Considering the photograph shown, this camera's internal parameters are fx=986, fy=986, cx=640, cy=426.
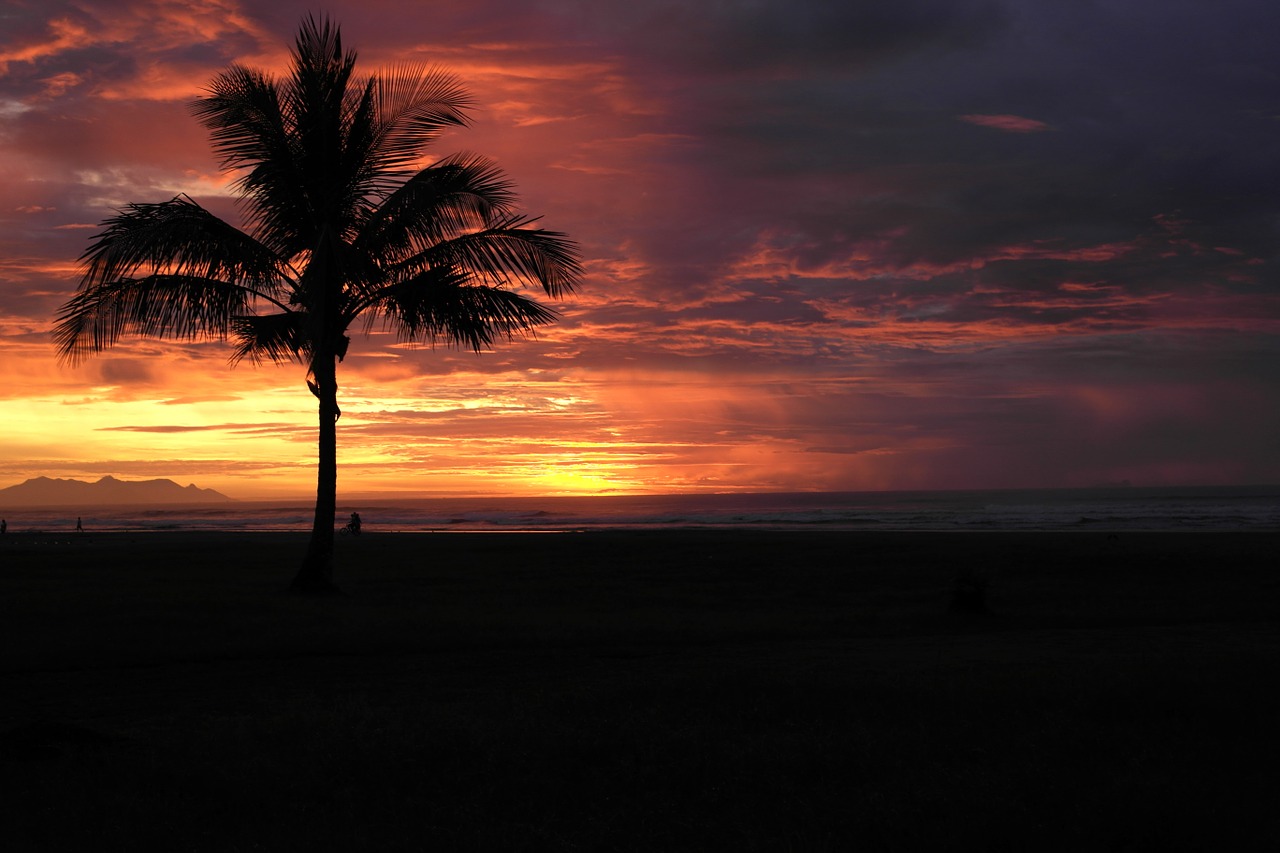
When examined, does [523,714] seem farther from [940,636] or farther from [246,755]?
[940,636]

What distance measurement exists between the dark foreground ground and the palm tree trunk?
2.40 ft

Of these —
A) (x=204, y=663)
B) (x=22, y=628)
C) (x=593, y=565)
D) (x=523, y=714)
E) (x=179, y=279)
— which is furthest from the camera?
(x=593, y=565)

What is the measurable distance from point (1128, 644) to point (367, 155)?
1512 cm

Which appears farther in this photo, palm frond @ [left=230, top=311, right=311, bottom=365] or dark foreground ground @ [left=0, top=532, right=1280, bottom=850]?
palm frond @ [left=230, top=311, right=311, bottom=365]

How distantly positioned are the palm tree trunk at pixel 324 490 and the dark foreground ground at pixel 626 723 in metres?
0.73

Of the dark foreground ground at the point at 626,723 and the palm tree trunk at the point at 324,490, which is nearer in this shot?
the dark foreground ground at the point at 626,723

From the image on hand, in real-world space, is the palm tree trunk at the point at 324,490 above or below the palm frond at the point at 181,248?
below

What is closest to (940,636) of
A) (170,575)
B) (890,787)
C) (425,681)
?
(425,681)

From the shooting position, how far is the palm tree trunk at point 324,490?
18031 millimetres

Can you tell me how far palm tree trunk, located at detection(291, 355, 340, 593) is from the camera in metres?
18.0

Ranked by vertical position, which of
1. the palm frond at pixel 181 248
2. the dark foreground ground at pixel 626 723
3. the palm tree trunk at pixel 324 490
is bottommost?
the dark foreground ground at pixel 626 723

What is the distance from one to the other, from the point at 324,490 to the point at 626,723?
11.8 m

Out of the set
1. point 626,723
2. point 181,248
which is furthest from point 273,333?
point 626,723

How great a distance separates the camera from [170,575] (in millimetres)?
22359
